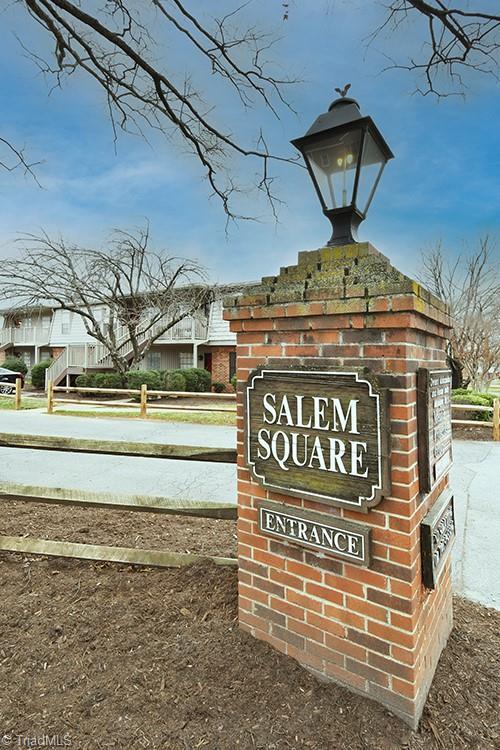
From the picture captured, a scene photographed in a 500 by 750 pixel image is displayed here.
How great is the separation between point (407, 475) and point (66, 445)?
246 cm

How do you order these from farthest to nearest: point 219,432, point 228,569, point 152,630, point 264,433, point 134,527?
point 219,432, point 134,527, point 228,569, point 152,630, point 264,433

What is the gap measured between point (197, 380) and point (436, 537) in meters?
16.7

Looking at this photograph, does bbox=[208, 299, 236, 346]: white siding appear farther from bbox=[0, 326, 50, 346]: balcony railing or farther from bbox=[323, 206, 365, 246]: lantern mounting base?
bbox=[323, 206, 365, 246]: lantern mounting base

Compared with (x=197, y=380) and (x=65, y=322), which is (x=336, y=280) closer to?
(x=197, y=380)

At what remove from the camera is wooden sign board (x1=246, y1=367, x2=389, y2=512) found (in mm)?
1617

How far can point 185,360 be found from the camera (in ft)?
72.6

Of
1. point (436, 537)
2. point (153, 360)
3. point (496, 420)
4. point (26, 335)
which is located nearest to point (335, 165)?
point (436, 537)

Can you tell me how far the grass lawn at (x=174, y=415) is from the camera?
1138cm

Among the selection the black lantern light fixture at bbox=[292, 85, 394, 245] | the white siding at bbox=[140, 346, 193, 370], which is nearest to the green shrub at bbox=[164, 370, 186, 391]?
the white siding at bbox=[140, 346, 193, 370]

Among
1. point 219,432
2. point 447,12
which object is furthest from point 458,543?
point 219,432

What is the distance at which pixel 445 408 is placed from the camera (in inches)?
81.7

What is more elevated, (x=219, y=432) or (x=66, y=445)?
(x=66, y=445)

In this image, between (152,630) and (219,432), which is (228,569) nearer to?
(152,630)

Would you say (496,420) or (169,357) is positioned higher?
(169,357)
